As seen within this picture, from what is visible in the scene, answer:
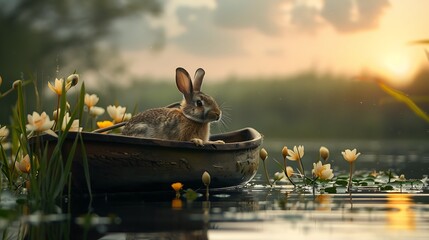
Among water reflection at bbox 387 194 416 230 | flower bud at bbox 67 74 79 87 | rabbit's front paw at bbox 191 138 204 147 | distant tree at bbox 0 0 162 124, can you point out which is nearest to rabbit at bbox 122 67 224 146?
rabbit's front paw at bbox 191 138 204 147

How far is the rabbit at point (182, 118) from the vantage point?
783 cm

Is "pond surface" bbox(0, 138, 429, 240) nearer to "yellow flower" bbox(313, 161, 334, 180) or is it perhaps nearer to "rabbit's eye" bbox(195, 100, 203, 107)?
"yellow flower" bbox(313, 161, 334, 180)

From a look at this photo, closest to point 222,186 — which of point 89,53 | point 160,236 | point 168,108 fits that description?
point 168,108

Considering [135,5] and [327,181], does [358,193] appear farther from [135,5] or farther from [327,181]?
[135,5]

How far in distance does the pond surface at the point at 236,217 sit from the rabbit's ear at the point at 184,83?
1095mm

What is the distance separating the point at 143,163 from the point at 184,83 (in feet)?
3.93

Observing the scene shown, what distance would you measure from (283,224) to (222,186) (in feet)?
10.6

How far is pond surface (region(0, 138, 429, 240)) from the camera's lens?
4.57 m

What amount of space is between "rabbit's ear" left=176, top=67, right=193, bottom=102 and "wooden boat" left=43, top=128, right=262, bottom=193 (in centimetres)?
66

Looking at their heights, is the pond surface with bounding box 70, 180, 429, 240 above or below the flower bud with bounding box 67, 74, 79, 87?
below

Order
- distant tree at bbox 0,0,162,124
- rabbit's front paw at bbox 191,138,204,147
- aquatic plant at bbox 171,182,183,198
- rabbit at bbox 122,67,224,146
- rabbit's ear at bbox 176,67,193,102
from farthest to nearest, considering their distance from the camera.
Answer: distant tree at bbox 0,0,162,124, rabbit's ear at bbox 176,67,193,102, rabbit at bbox 122,67,224,146, rabbit's front paw at bbox 191,138,204,147, aquatic plant at bbox 171,182,183,198

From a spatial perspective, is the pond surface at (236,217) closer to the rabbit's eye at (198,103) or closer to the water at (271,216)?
the water at (271,216)

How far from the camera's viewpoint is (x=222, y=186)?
26.9 feet

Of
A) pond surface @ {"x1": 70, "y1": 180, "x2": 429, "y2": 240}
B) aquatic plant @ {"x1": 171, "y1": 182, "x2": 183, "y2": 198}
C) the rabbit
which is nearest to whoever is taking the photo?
pond surface @ {"x1": 70, "y1": 180, "x2": 429, "y2": 240}
